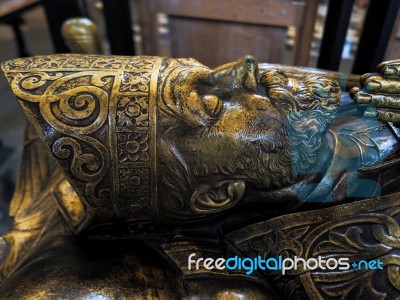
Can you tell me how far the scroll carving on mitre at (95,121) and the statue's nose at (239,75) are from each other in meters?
0.14

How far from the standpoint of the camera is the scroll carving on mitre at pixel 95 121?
765 millimetres

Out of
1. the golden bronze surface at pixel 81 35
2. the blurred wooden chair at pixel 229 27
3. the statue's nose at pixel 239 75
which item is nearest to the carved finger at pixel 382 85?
the statue's nose at pixel 239 75

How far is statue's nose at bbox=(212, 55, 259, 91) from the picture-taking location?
81 cm

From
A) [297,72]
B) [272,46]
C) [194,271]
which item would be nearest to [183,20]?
[272,46]

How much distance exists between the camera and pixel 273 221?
0.91 m

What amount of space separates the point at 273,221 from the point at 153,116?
1.25 feet

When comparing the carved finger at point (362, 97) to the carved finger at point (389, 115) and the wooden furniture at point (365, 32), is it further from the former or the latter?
the wooden furniture at point (365, 32)

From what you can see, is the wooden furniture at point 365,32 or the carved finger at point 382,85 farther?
the wooden furniture at point 365,32

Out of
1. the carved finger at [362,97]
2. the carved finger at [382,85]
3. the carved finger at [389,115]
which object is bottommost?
the carved finger at [389,115]

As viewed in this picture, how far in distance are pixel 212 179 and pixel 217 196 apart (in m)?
0.05

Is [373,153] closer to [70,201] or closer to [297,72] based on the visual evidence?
[297,72]

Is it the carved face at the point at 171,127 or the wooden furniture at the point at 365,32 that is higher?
the carved face at the point at 171,127

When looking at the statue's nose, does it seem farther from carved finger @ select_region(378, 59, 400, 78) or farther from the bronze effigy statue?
carved finger @ select_region(378, 59, 400, 78)

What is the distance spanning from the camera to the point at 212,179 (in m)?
0.82
